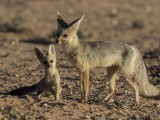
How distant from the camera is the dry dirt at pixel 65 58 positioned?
27.5 feet

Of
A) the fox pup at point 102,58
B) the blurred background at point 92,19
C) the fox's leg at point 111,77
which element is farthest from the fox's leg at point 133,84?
the blurred background at point 92,19

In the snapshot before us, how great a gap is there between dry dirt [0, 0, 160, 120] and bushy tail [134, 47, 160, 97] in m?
0.17

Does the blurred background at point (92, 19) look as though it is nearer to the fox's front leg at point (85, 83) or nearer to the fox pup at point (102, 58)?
the fox pup at point (102, 58)

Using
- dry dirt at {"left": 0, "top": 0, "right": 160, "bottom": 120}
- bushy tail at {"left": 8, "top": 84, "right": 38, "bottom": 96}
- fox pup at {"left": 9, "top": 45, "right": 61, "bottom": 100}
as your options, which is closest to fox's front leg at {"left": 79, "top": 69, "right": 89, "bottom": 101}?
dry dirt at {"left": 0, "top": 0, "right": 160, "bottom": 120}

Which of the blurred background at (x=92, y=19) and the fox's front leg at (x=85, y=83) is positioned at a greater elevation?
the blurred background at (x=92, y=19)

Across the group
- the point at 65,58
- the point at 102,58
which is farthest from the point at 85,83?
the point at 65,58

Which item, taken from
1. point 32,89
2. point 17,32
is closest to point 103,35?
point 17,32

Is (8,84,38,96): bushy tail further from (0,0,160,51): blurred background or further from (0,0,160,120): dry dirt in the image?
(0,0,160,51): blurred background

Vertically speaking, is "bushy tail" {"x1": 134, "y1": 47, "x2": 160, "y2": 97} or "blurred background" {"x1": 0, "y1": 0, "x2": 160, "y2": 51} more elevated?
"blurred background" {"x1": 0, "y1": 0, "x2": 160, "y2": 51}

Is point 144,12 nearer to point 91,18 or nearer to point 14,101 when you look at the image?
point 91,18

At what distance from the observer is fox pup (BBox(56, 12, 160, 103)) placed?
9.19 metres

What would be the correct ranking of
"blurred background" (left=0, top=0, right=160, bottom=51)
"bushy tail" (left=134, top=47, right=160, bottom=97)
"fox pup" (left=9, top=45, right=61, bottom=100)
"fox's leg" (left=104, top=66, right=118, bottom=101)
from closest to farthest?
1. "fox pup" (left=9, top=45, right=61, bottom=100)
2. "bushy tail" (left=134, top=47, right=160, bottom=97)
3. "fox's leg" (left=104, top=66, right=118, bottom=101)
4. "blurred background" (left=0, top=0, right=160, bottom=51)

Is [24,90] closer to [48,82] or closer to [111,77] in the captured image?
[48,82]

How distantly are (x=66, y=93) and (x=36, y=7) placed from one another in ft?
49.5
